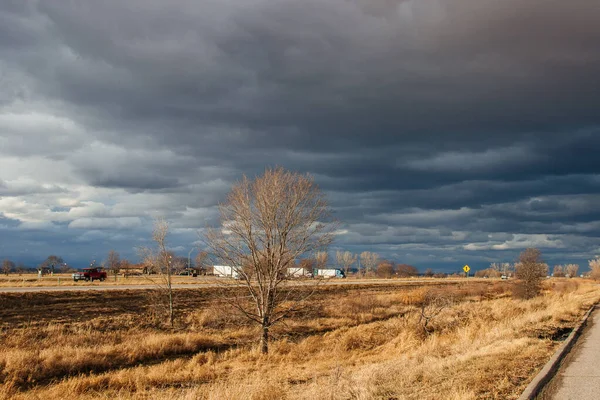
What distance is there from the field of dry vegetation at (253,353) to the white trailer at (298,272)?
364cm

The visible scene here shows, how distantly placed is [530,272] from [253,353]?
116 feet

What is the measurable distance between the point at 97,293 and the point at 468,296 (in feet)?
135

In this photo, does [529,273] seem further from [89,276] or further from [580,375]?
[89,276]

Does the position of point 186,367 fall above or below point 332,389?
below

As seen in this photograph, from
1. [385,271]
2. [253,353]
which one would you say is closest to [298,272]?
[253,353]

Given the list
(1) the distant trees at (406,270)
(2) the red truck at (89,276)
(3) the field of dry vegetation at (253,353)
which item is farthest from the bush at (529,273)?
(1) the distant trees at (406,270)

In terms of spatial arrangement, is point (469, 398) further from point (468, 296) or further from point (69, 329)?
point (468, 296)

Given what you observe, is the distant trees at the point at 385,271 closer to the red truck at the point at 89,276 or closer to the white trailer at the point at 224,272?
the red truck at the point at 89,276

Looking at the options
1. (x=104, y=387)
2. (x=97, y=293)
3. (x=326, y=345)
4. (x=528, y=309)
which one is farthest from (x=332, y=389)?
(x=97, y=293)

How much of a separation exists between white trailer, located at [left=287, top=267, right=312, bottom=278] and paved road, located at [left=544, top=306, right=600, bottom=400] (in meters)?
11.4

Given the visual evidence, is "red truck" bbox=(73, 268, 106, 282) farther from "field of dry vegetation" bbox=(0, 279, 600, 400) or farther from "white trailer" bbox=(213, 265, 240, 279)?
"white trailer" bbox=(213, 265, 240, 279)

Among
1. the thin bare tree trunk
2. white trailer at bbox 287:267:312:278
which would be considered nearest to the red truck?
the thin bare tree trunk

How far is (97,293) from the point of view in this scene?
43250 mm

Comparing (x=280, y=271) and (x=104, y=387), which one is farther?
(x=280, y=271)
